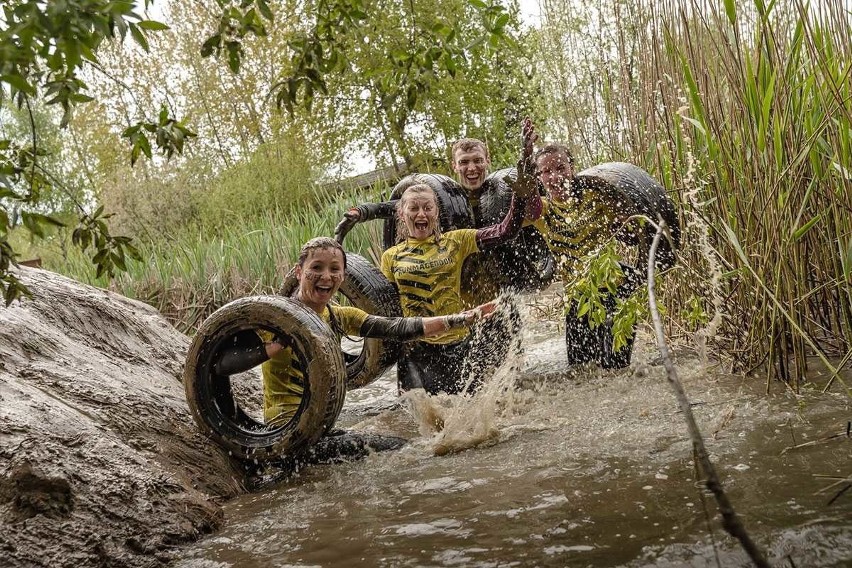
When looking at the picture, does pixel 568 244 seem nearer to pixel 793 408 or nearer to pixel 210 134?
pixel 793 408

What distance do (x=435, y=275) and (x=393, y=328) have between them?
0.82 metres

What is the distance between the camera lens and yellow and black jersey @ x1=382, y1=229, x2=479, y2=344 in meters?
5.16

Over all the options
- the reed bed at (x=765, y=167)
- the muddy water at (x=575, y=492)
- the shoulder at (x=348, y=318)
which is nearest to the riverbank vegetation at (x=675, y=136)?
the reed bed at (x=765, y=167)

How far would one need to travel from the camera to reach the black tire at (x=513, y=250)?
537 centimetres

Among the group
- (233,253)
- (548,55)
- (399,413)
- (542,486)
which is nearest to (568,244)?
(399,413)

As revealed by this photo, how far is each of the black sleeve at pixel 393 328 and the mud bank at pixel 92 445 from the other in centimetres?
100

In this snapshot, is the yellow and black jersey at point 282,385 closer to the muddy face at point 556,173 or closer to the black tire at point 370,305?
the black tire at point 370,305

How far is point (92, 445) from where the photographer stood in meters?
3.24

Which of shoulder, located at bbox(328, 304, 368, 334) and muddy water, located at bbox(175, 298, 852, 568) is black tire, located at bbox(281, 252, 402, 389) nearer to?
shoulder, located at bbox(328, 304, 368, 334)

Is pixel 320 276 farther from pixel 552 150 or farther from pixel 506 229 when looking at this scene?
pixel 552 150

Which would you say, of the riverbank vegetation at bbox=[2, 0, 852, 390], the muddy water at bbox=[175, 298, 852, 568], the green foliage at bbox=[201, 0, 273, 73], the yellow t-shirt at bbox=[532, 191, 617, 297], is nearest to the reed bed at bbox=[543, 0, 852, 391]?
the riverbank vegetation at bbox=[2, 0, 852, 390]

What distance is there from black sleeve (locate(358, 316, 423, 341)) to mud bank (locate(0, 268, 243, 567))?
100cm

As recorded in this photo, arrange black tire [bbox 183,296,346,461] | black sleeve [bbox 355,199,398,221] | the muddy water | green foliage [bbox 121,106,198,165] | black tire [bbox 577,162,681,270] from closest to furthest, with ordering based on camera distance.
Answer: green foliage [bbox 121,106,198,165] < the muddy water < black tire [bbox 183,296,346,461] < black tire [bbox 577,162,681,270] < black sleeve [bbox 355,199,398,221]

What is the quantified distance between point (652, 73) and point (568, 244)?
43.7 inches
